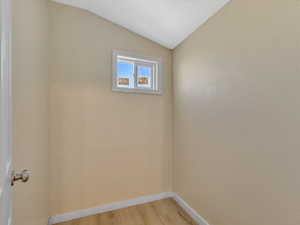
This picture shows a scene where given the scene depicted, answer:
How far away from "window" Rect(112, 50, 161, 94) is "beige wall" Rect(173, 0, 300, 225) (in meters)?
0.54

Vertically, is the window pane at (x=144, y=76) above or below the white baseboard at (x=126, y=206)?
above

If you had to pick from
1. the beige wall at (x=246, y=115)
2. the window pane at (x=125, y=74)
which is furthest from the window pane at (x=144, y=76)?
the beige wall at (x=246, y=115)

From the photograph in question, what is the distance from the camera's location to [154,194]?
2084 millimetres

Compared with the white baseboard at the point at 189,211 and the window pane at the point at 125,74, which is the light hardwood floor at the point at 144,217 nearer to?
the white baseboard at the point at 189,211

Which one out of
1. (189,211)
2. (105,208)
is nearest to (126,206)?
(105,208)

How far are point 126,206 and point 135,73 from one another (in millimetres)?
1896

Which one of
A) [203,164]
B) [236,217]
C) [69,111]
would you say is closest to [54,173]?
[69,111]

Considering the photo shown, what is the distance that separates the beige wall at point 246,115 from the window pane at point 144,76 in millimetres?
631

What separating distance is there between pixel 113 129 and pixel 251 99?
156 cm

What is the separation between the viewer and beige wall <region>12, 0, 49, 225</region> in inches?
33.6

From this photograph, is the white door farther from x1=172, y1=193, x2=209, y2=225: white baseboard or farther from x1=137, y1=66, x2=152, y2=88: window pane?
x1=172, y1=193, x2=209, y2=225: white baseboard

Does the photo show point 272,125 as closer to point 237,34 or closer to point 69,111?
point 237,34

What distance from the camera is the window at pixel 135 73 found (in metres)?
1.90

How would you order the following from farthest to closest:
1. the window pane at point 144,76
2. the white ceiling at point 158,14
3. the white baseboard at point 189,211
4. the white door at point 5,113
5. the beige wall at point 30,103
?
the window pane at point 144,76, the white baseboard at point 189,211, the white ceiling at point 158,14, the beige wall at point 30,103, the white door at point 5,113
